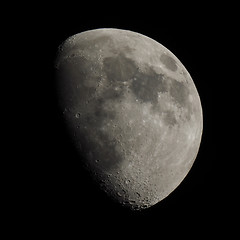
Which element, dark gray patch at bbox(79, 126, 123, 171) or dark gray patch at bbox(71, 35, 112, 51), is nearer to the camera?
dark gray patch at bbox(79, 126, 123, 171)

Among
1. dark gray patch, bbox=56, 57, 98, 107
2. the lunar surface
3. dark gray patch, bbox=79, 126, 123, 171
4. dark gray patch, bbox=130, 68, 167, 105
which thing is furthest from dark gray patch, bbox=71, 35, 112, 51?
dark gray patch, bbox=79, 126, 123, 171

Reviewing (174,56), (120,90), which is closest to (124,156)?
(120,90)

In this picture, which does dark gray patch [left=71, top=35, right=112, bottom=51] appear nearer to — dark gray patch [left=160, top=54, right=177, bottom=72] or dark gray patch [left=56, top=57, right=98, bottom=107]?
dark gray patch [left=56, top=57, right=98, bottom=107]

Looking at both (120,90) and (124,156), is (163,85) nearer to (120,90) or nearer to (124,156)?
(120,90)

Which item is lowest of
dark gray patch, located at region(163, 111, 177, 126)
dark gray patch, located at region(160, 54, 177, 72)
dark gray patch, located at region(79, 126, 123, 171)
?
dark gray patch, located at region(79, 126, 123, 171)

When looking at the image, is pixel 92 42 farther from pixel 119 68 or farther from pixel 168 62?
pixel 168 62

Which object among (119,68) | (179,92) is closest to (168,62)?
(179,92)

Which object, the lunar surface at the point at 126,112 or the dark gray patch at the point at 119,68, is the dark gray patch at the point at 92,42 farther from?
the dark gray patch at the point at 119,68
